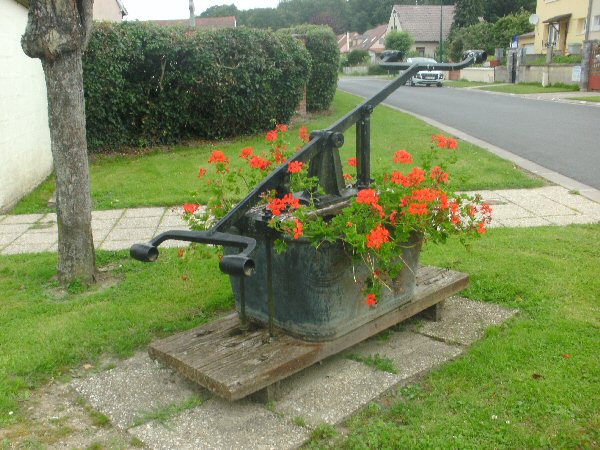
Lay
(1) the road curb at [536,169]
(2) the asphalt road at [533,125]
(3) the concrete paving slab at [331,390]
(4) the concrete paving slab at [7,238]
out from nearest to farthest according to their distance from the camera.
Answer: (3) the concrete paving slab at [331,390] → (4) the concrete paving slab at [7,238] → (1) the road curb at [536,169] → (2) the asphalt road at [533,125]

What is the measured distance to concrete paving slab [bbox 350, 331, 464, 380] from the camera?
349cm

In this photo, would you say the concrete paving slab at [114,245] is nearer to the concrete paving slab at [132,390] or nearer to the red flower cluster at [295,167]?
the concrete paving slab at [132,390]

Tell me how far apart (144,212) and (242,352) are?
16.0ft

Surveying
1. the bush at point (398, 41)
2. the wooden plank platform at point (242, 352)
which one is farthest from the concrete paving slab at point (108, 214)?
the bush at point (398, 41)

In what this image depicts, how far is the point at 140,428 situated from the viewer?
2.99m

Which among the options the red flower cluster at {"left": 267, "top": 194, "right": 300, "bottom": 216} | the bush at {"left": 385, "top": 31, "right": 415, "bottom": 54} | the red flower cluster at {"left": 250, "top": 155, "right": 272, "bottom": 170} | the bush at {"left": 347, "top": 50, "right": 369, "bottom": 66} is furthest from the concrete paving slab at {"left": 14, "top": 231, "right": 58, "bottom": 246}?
the bush at {"left": 347, "top": 50, "right": 369, "bottom": 66}

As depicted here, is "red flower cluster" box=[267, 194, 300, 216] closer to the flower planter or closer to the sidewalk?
the flower planter

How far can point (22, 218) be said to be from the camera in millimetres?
7746

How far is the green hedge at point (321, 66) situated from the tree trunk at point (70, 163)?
13283mm

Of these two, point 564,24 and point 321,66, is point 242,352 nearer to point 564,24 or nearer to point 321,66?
point 321,66

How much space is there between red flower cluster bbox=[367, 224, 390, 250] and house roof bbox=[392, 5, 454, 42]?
7756 cm

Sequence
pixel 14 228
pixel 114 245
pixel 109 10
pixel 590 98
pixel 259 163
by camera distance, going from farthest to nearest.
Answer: pixel 109 10
pixel 590 98
pixel 14 228
pixel 114 245
pixel 259 163

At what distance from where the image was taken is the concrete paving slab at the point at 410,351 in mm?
3488

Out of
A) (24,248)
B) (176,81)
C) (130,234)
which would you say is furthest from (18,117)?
(176,81)
